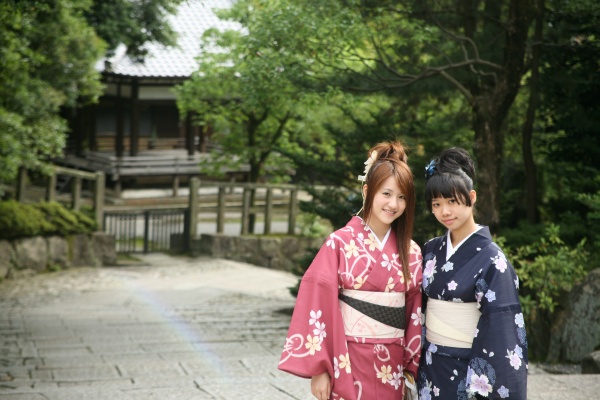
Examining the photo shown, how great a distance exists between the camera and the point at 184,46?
78.7ft

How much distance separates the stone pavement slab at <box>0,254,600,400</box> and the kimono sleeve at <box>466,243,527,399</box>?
5.66 feet

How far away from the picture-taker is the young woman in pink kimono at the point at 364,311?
383 cm

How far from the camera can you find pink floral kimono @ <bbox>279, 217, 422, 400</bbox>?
3828 mm

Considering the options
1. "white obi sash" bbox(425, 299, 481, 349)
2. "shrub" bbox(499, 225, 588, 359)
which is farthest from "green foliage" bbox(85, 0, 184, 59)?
"white obi sash" bbox(425, 299, 481, 349)

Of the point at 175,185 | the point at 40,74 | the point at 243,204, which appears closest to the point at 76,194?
the point at 40,74

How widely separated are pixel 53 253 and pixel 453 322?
12261 millimetres

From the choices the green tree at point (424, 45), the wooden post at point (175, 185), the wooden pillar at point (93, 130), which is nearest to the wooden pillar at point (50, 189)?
the green tree at point (424, 45)

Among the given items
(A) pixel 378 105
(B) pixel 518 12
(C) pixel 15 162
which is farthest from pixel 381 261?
(A) pixel 378 105

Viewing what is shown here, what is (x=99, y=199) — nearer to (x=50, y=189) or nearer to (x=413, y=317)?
(x=50, y=189)

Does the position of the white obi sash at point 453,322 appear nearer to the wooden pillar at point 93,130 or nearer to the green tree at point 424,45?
the green tree at point 424,45

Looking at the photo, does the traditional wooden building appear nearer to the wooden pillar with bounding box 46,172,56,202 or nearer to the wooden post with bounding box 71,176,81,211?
the wooden post with bounding box 71,176,81,211

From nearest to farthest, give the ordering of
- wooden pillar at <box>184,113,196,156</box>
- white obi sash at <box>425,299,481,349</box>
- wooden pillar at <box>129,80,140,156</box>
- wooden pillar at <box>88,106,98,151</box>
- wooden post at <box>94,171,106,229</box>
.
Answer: white obi sash at <box>425,299,481,349</box> → wooden post at <box>94,171,106,229</box> → wooden pillar at <box>129,80,140,156</box> → wooden pillar at <box>88,106,98,151</box> → wooden pillar at <box>184,113,196,156</box>

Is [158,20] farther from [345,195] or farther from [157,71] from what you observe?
[345,195]

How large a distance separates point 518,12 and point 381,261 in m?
5.23
